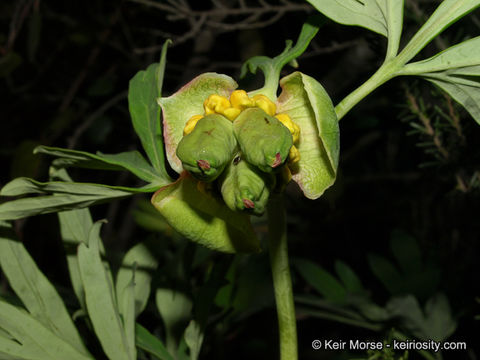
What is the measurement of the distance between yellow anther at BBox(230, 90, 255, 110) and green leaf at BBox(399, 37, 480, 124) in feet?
0.63

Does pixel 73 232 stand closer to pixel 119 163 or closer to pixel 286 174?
pixel 119 163

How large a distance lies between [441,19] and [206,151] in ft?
1.10

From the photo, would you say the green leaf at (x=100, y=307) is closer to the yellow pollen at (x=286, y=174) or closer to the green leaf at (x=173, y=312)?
the green leaf at (x=173, y=312)

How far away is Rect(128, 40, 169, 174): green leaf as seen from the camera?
71cm

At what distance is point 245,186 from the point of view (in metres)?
0.53

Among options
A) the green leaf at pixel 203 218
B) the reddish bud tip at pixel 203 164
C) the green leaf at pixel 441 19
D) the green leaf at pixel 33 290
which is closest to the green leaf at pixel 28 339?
the green leaf at pixel 33 290

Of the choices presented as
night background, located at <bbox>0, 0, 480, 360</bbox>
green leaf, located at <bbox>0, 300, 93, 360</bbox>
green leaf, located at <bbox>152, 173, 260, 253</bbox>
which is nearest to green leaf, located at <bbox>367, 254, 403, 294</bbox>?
night background, located at <bbox>0, 0, 480, 360</bbox>

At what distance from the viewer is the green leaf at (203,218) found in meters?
0.62

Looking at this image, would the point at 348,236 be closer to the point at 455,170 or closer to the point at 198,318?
the point at 455,170

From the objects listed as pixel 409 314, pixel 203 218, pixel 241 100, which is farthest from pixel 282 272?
pixel 409 314

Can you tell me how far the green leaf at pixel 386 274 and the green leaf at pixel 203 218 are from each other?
0.57 metres

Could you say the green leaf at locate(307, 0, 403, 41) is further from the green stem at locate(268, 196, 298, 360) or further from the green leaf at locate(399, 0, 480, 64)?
the green stem at locate(268, 196, 298, 360)

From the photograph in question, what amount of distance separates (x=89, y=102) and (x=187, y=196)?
128 centimetres

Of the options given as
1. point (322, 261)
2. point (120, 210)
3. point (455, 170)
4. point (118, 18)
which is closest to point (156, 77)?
point (455, 170)
